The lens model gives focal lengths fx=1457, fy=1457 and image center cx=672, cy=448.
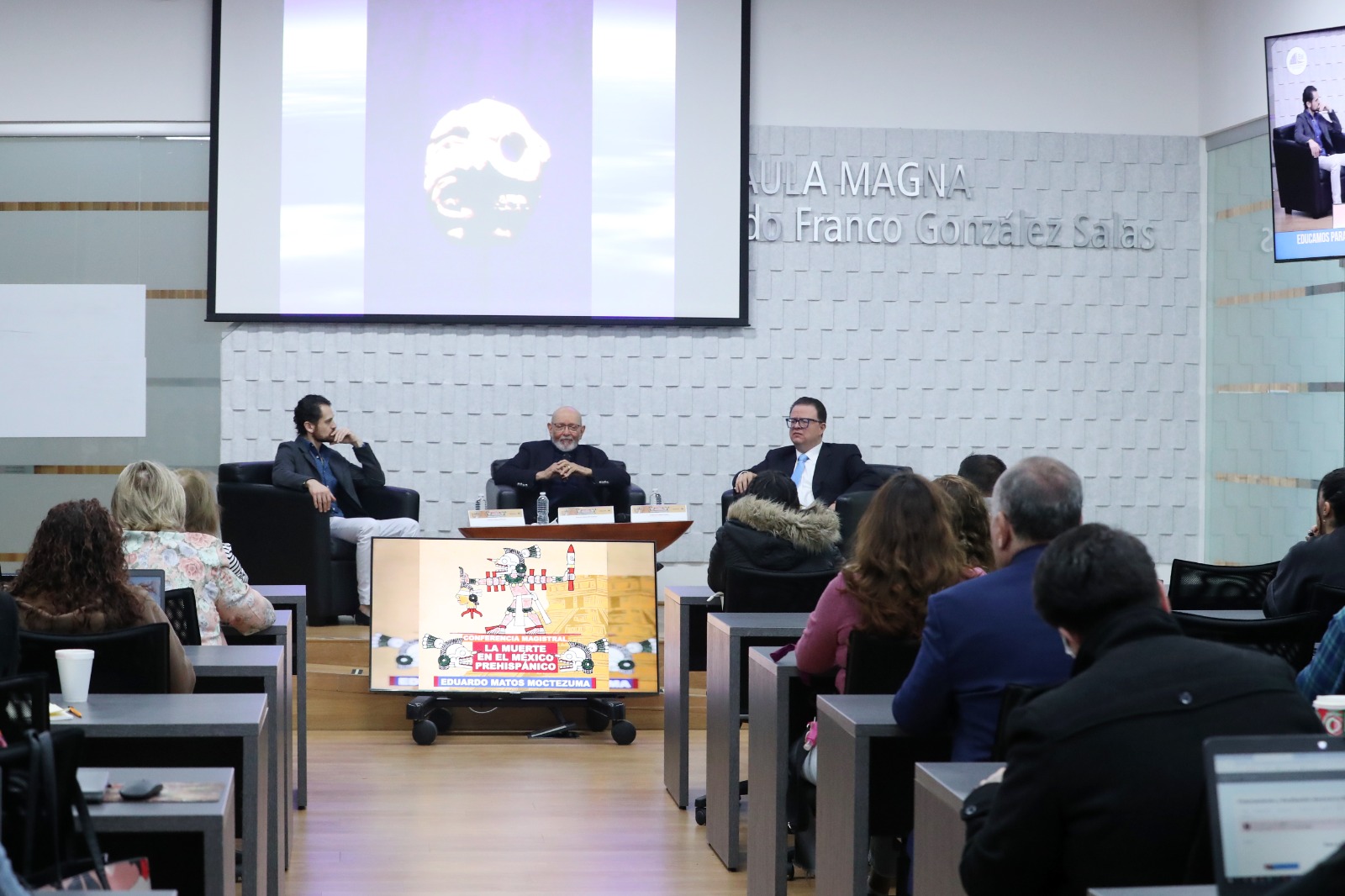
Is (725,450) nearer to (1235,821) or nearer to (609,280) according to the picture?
(609,280)

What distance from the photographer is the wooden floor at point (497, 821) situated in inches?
160

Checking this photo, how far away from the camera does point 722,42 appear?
28.1 feet

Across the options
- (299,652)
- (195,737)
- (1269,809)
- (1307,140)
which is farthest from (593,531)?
(1269,809)

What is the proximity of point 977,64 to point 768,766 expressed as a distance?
627 centimetres

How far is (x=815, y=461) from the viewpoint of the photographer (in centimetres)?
790

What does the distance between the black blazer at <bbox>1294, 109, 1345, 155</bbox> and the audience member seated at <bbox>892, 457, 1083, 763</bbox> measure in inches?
158

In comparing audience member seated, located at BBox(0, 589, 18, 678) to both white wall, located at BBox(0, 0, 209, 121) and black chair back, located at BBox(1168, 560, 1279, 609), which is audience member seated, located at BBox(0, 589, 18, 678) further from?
white wall, located at BBox(0, 0, 209, 121)

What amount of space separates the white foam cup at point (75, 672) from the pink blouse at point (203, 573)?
1126mm

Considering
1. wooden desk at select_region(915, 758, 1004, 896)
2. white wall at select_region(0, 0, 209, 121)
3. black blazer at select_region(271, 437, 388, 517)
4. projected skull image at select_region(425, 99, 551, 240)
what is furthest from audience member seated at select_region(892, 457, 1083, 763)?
white wall at select_region(0, 0, 209, 121)

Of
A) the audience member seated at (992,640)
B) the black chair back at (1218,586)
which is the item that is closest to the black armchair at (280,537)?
the black chair back at (1218,586)

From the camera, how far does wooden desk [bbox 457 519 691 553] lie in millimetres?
6473

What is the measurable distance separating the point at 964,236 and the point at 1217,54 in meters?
1.85

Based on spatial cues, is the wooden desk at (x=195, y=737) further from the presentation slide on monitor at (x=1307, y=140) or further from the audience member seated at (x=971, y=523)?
the presentation slide on monitor at (x=1307, y=140)

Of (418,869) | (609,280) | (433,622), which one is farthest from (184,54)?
(418,869)
